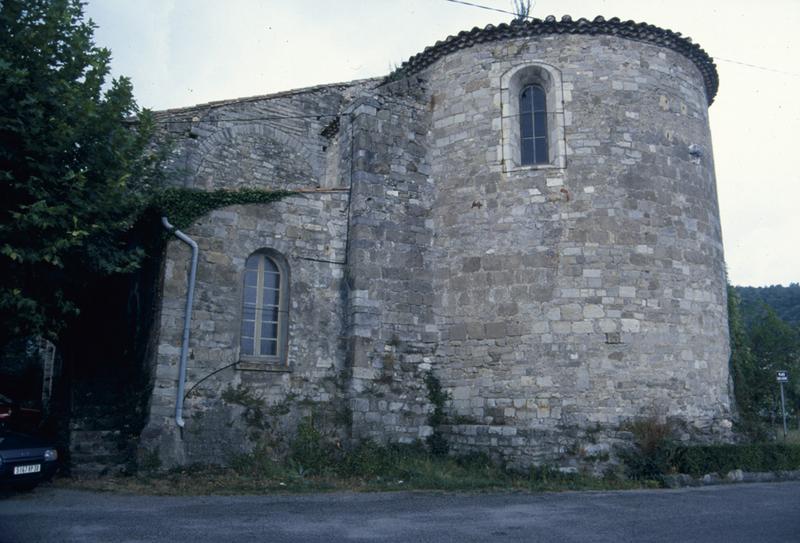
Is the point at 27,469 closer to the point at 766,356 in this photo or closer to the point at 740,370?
the point at 740,370

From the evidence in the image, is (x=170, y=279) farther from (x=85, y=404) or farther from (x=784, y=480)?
(x=784, y=480)

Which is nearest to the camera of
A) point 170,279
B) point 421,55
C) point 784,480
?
point 170,279

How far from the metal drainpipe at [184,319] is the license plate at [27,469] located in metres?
2.06

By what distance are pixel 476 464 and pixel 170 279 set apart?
6.28 m

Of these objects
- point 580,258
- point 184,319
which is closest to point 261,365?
point 184,319

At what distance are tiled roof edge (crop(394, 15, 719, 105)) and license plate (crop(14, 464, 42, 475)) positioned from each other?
10.7 metres

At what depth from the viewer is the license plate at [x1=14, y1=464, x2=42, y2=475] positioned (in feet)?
32.1

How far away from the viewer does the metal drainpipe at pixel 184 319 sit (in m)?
11.3

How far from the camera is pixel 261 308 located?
12.8 meters

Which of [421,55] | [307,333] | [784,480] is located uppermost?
[421,55]

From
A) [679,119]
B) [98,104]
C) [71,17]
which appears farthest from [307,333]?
[679,119]

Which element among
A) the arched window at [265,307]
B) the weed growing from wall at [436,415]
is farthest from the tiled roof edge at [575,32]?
the weed growing from wall at [436,415]

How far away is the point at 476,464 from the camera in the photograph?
12.4 m

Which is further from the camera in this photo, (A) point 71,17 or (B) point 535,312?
(B) point 535,312
